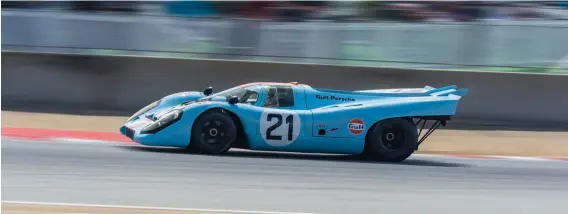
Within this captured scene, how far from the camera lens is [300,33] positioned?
1611cm

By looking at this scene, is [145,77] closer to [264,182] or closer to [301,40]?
[301,40]

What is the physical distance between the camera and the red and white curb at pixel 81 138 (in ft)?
38.1

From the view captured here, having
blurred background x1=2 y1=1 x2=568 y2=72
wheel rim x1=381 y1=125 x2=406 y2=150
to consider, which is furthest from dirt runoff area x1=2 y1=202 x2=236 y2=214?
blurred background x1=2 y1=1 x2=568 y2=72

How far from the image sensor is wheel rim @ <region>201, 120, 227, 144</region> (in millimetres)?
10156

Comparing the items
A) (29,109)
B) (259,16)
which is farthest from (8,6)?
(259,16)

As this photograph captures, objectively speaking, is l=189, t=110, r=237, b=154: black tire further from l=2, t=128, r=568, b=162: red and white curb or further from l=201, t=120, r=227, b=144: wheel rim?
l=2, t=128, r=568, b=162: red and white curb

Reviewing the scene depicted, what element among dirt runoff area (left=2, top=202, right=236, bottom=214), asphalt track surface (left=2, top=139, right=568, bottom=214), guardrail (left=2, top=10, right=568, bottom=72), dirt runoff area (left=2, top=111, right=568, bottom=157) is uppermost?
guardrail (left=2, top=10, right=568, bottom=72)

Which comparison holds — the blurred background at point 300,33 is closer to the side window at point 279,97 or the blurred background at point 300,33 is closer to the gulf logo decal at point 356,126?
the side window at point 279,97

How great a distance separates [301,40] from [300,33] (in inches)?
6.1

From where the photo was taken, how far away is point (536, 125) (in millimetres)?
16047

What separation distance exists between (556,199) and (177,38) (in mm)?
8775

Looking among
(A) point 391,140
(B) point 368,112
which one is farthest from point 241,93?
(A) point 391,140

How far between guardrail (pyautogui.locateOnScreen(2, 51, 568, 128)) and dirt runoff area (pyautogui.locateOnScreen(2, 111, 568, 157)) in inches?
26.4

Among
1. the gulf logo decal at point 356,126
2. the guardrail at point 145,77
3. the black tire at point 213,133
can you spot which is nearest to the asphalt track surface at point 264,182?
the black tire at point 213,133
